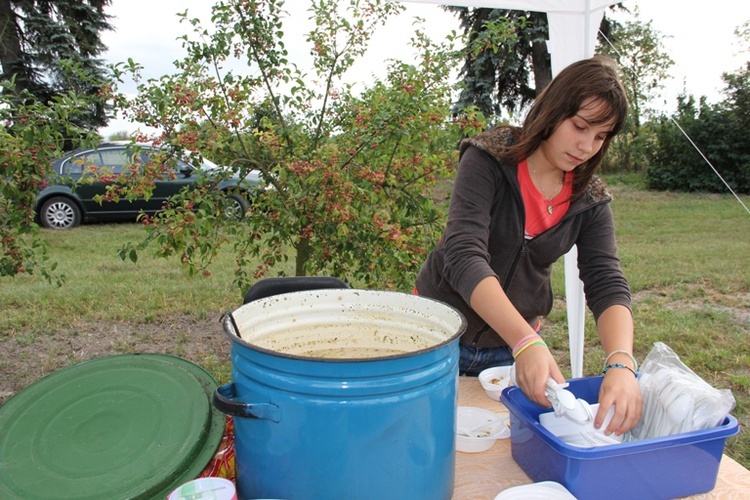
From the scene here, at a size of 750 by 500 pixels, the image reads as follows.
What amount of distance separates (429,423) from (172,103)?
182cm

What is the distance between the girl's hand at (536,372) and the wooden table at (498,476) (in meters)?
0.17

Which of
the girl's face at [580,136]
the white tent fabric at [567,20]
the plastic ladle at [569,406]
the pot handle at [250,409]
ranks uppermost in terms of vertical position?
the white tent fabric at [567,20]

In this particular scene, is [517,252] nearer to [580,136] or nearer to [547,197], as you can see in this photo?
[547,197]

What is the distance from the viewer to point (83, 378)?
3.52ft

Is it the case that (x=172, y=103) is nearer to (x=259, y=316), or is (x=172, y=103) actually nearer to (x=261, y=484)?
(x=259, y=316)

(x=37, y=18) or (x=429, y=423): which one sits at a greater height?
(x=37, y=18)

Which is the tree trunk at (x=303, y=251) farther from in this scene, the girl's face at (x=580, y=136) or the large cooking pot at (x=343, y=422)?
the large cooking pot at (x=343, y=422)

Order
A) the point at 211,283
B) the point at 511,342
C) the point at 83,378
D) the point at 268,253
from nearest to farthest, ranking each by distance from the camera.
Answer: the point at 83,378, the point at 511,342, the point at 268,253, the point at 211,283

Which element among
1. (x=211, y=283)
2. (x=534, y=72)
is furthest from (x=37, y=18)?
(x=534, y=72)

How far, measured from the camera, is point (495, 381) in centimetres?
153

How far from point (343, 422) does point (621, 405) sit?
0.61 m

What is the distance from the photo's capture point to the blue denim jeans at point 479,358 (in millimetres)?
1754

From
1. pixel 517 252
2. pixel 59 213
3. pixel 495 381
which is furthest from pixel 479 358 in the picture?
pixel 59 213

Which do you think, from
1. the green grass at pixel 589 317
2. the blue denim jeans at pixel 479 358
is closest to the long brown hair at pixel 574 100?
the blue denim jeans at pixel 479 358
